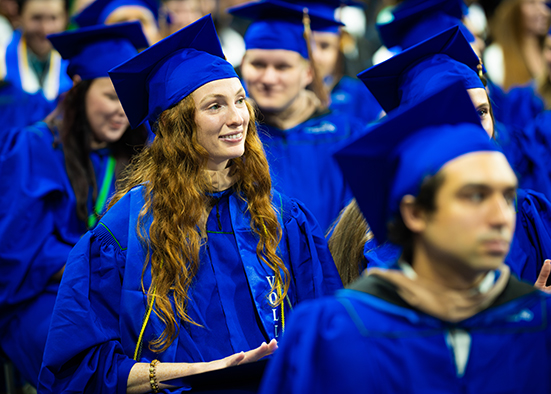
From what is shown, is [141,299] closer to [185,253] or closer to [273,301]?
[185,253]

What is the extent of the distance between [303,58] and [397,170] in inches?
109

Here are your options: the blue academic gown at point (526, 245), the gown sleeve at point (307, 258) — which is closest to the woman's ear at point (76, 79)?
the gown sleeve at point (307, 258)

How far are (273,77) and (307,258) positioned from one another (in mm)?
1822

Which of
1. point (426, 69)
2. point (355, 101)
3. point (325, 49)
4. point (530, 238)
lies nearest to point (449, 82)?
point (426, 69)

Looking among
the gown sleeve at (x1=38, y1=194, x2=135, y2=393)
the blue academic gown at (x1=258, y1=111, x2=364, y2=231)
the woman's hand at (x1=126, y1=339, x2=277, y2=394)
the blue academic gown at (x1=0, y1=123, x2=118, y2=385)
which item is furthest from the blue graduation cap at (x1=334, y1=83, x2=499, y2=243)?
the blue academic gown at (x1=258, y1=111, x2=364, y2=231)

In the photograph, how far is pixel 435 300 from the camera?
5.25 feet

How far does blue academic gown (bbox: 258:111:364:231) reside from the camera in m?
4.15

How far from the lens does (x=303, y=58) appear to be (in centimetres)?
430

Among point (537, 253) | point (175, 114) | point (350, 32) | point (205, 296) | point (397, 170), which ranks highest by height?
point (350, 32)

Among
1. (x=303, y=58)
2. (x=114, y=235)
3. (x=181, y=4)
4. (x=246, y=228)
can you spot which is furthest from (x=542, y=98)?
(x=114, y=235)

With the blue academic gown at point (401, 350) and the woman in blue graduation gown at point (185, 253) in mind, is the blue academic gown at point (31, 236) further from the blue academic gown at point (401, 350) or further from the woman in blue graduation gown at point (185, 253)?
the blue academic gown at point (401, 350)

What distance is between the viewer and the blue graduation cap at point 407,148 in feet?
5.19

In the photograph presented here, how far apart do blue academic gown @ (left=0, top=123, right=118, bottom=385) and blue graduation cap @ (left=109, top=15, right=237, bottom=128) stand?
3.78ft

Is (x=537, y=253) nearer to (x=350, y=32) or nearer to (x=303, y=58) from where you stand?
(x=303, y=58)
